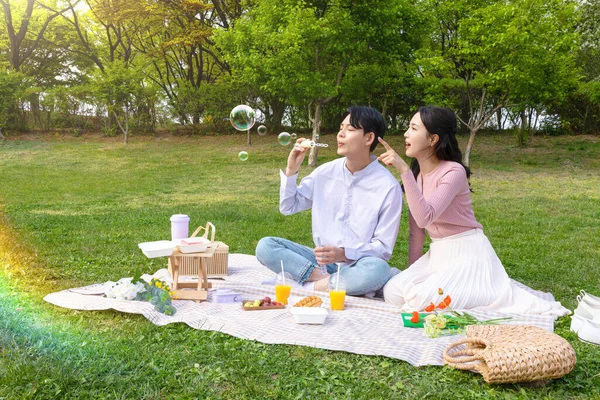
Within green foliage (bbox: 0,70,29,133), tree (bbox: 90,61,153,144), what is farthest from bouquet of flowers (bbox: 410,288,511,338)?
green foliage (bbox: 0,70,29,133)

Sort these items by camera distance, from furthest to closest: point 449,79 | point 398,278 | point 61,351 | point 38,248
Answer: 1. point 449,79
2. point 38,248
3. point 398,278
4. point 61,351

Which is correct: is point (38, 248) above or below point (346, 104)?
below

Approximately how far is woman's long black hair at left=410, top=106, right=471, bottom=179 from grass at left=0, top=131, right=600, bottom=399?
126 cm

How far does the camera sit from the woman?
3697 millimetres

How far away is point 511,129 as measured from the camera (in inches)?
767

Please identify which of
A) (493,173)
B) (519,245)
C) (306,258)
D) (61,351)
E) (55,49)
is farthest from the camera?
(55,49)

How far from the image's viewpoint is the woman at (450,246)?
3.70 m

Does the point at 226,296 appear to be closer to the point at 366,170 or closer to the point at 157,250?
the point at 157,250

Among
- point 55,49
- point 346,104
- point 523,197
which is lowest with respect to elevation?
point 523,197

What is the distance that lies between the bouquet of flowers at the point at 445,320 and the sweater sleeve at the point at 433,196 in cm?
48

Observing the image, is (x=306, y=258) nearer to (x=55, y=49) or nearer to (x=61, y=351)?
(x=61, y=351)

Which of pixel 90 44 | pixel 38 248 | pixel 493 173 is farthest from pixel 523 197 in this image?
pixel 90 44

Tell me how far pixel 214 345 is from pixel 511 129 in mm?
18210

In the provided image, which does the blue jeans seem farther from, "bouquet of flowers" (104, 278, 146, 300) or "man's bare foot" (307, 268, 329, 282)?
"bouquet of flowers" (104, 278, 146, 300)
